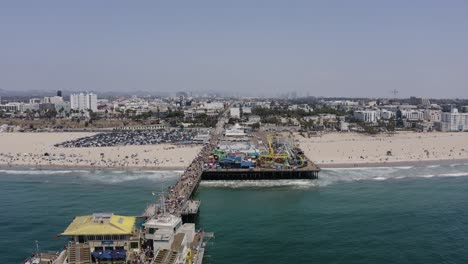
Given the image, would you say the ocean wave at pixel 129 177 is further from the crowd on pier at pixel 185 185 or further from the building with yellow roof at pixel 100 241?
the building with yellow roof at pixel 100 241

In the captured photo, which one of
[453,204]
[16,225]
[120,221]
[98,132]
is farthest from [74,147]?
[453,204]

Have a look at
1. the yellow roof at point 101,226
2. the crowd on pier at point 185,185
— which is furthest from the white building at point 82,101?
the yellow roof at point 101,226

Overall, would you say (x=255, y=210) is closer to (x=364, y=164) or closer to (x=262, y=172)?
(x=262, y=172)

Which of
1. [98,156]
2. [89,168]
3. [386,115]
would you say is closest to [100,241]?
[89,168]

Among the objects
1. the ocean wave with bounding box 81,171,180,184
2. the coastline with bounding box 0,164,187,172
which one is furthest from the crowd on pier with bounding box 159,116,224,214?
Result: the coastline with bounding box 0,164,187,172

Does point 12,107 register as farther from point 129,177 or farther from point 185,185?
point 185,185
